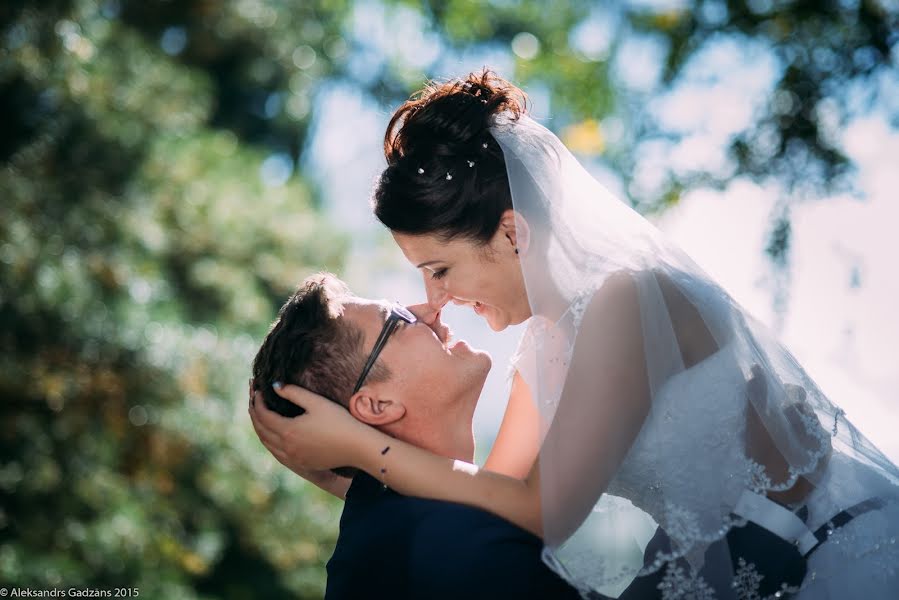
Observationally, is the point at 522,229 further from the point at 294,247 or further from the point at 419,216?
the point at 294,247

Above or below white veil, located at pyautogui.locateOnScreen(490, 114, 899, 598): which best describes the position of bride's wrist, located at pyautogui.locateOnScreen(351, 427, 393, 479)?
below

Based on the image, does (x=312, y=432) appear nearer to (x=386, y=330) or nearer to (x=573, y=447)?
(x=386, y=330)

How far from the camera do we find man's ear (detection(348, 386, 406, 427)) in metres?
2.30

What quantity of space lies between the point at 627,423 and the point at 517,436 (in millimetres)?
667

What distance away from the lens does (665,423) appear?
1.95 m

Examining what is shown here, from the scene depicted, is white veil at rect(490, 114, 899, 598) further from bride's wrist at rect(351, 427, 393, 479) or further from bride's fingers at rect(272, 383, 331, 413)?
bride's fingers at rect(272, 383, 331, 413)

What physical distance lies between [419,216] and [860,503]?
1370 mm

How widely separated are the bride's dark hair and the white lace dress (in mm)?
489

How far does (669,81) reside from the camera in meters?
2.92

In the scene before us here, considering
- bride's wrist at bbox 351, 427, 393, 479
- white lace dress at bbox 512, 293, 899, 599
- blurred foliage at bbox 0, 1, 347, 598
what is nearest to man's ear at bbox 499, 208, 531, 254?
white lace dress at bbox 512, 293, 899, 599

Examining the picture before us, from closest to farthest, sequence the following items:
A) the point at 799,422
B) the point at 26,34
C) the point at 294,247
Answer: the point at 799,422
the point at 26,34
the point at 294,247

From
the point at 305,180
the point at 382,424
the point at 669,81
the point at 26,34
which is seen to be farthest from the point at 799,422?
the point at 305,180

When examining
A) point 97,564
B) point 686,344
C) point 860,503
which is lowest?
point 97,564

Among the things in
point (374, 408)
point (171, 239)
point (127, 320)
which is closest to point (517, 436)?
point (374, 408)
